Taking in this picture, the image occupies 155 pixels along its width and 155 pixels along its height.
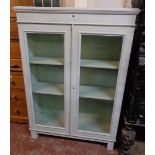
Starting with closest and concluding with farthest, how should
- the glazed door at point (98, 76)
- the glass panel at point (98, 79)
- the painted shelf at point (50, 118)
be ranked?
the glazed door at point (98, 76) → the glass panel at point (98, 79) → the painted shelf at point (50, 118)

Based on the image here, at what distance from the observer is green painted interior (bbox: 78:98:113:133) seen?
6.09ft

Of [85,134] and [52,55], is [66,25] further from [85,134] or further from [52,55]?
[85,134]

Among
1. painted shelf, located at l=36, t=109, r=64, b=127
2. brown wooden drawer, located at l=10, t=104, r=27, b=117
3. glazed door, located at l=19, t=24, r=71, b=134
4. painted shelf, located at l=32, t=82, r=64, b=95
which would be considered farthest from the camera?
brown wooden drawer, located at l=10, t=104, r=27, b=117

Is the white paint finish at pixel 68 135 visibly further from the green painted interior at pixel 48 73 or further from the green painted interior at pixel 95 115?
the green painted interior at pixel 48 73

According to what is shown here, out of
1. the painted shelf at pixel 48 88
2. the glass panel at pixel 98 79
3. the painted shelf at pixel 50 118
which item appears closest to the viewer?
the glass panel at pixel 98 79

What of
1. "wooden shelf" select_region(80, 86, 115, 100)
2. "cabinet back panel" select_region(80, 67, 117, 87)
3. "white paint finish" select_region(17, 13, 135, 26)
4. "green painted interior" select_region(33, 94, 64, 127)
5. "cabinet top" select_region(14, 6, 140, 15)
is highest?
"cabinet top" select_region(14, 6, 140, 15)

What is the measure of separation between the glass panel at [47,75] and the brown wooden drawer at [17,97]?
20cm

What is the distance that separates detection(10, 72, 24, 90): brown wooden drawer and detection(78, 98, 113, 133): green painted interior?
71 centimetres

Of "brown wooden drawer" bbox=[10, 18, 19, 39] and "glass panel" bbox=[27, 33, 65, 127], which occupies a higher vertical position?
"brown wooden drawer" bbox=[10, 18, 19, 39]

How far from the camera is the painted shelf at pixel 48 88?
1762mm

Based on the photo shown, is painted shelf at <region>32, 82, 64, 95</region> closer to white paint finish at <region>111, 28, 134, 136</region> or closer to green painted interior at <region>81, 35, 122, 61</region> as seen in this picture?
green painted interior at <region>81, 35, 122, 61</region>

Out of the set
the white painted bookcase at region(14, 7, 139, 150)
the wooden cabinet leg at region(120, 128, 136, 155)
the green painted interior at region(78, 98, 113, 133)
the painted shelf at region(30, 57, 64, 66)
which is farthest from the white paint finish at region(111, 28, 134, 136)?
the painted shelf at region(30, 57, 64, 66)

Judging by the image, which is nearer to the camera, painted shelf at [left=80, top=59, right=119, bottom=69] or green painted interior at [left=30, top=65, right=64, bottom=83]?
painted shelf at [left=80, top=59, right=119, bottom=69]

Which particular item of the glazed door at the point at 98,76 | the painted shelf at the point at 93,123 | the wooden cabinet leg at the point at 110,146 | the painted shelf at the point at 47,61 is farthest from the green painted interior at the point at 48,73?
the wooden cabinet leg at the point at 110,146
